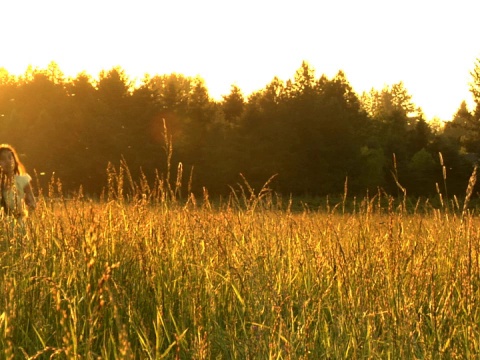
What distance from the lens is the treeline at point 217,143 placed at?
35.4 m

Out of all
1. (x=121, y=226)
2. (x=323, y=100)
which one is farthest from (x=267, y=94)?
(x=121, y=226)

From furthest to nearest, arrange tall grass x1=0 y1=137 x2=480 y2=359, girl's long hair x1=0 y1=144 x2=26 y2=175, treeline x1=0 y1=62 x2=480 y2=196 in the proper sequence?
1. treeline x1=0 y1=62 x2=480 y2=196
2. girl's long hair x1=0 y1=144 x2=26 y2=175
3. tall grass x1=0 y1=137 x2=480 y2=359

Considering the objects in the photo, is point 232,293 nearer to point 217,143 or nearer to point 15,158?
point 15,158

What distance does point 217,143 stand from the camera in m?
36.2

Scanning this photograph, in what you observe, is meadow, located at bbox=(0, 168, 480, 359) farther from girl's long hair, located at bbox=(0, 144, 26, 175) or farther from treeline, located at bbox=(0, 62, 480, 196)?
treeline, located at bbox=(0, 62, 480, 196)

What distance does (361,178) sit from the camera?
3775cm

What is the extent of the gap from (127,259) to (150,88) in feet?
116

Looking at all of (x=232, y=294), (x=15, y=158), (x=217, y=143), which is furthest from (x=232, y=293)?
(x=217, y=143)

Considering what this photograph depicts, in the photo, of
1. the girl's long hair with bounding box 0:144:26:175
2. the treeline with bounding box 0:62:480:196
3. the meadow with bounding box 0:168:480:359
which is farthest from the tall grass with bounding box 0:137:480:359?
the treeline with bounding box 0:62:480:196

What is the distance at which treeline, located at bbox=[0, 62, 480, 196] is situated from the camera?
35375mm

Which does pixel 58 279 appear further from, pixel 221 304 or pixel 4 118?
pixel 4 118

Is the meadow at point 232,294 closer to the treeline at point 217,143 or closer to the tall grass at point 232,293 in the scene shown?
the tall grass at point 232,293

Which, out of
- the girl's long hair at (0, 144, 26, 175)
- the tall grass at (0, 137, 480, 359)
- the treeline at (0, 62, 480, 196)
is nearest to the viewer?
the tall grass at (0, 137, 480, 359)

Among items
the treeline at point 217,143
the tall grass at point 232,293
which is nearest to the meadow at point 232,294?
the tall grass at point 232,293
